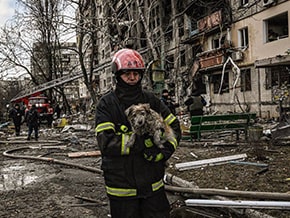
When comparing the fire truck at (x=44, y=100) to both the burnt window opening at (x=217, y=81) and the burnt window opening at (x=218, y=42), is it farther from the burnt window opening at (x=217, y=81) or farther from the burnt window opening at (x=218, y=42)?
the burnt window opening at (x=218, y=42)

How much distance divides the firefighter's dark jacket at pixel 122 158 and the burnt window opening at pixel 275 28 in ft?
68.9

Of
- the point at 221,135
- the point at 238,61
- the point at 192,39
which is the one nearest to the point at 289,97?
the point at 221,135

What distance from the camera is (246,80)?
2350cm

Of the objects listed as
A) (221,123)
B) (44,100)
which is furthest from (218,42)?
(221,123)

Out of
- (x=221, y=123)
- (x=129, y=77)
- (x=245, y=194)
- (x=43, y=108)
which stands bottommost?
(x=245, y=194)

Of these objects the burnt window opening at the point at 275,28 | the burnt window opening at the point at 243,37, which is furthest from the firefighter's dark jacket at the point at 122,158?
the burnt window opening at the point at 243,37

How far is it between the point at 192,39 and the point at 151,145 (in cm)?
2822

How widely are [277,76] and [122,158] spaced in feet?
63.8

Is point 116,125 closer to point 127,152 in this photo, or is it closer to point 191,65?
point 127,152

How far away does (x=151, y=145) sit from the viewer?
2.69 m

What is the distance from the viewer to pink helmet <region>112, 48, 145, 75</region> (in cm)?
276

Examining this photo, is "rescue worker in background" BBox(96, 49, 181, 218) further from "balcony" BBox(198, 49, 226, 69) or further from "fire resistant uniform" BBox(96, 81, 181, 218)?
"balcony" BBox(198, 49, 226, 69)

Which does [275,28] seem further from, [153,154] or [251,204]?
[153,154]

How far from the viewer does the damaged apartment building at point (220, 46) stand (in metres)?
17.2
